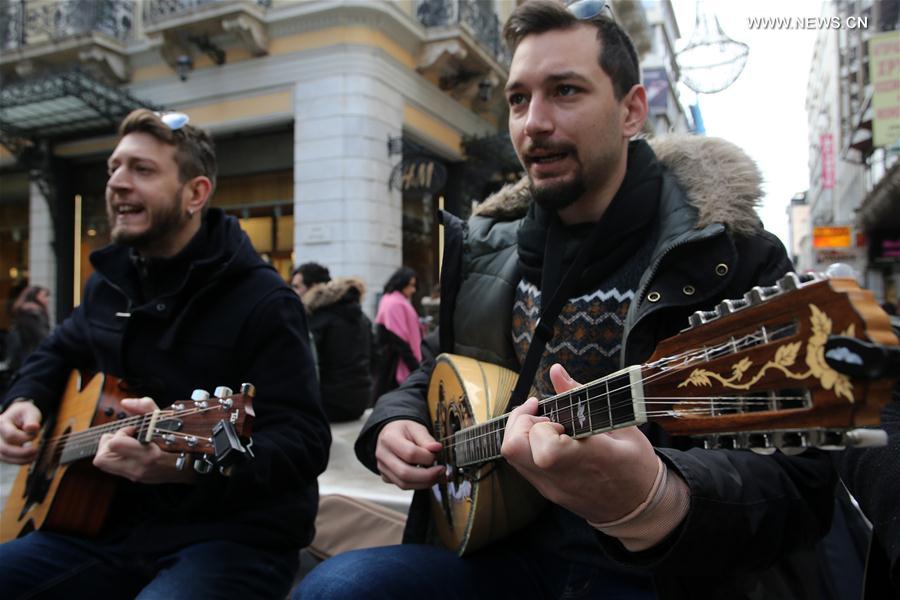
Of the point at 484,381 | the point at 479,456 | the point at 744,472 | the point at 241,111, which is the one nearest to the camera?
the point at 744,472

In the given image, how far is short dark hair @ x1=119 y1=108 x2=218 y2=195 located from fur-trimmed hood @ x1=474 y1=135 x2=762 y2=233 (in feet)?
5.52

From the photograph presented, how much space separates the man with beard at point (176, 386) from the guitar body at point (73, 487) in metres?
0.05

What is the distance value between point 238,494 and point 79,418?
77 cm

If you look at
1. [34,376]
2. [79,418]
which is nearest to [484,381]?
[79,418]

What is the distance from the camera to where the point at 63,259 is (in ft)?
37.7

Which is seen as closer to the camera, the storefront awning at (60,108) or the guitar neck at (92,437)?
the guitar neck at (92,437)

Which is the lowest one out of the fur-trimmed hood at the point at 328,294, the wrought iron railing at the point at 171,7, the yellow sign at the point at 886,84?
the fur-trimmed hood at the point at 328,294

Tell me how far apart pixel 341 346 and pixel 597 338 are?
3.69 metres

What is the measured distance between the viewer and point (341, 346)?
200 inches

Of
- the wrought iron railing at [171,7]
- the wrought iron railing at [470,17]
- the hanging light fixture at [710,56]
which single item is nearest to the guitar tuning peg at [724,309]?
the hanging light fixture at [710,56]

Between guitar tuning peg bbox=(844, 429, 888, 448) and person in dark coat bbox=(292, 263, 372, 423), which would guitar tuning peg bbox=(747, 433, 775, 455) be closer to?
guitar tuning peg bbox=(844, 429, 888, 448)

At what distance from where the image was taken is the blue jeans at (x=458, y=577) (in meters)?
1.46

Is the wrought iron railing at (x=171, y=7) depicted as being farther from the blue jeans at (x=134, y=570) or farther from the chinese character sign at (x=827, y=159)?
the chinese character sign at (x=827, y=159)

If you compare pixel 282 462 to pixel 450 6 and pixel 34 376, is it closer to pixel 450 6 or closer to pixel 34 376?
pixel 34 376
